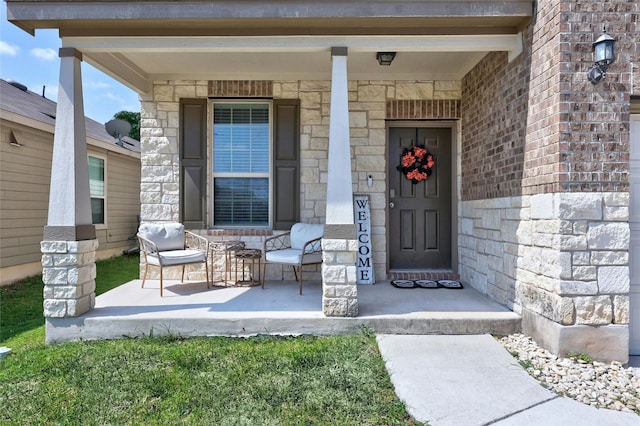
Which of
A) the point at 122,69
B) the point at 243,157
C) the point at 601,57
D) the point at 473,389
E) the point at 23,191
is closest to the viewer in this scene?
the point at 473,389

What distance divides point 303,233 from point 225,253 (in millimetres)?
1050

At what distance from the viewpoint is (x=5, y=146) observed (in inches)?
222

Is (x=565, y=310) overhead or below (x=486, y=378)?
overhead

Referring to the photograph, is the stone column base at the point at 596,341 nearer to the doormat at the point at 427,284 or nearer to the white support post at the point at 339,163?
the doormat at the point at 427,284

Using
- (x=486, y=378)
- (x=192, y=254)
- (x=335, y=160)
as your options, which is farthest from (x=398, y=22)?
(x=192, y=254)

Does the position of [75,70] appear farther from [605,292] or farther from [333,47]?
[605,292]

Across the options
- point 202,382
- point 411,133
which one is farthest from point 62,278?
point 411,133

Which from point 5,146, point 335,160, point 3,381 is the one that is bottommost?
point 3,381

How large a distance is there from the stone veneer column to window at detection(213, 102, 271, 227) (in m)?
1.71

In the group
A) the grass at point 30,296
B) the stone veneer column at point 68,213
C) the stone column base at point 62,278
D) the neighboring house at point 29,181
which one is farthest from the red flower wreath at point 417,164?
the neighboring house at point 29,181

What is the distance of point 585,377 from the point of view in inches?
102

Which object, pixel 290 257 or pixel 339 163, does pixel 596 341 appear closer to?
pixel 339 163

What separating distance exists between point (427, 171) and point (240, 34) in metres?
2.75

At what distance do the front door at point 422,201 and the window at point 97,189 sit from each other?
235 inches
